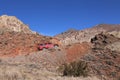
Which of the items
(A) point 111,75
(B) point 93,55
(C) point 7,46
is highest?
(C) point 7,46

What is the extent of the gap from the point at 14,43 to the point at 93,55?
52.4ft

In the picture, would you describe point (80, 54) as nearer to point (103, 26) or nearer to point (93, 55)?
point (93, 55)

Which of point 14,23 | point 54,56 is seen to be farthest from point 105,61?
point 14,23

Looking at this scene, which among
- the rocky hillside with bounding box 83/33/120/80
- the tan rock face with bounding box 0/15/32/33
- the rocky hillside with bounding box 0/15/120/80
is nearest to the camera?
the rocky hillside with bounding box 0/15/120/80

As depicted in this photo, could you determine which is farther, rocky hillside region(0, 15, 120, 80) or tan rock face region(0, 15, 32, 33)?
tan rock face region(0, 15, 32, 33)

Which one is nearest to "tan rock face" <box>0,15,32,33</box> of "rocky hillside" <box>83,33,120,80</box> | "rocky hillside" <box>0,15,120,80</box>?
"rocky hillside" <box>0,15,120,80</box>

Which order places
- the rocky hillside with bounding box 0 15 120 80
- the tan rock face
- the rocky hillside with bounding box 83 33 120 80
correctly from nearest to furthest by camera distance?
the rocky hillside with bounding box 0 15 120 80, the rocky hillside with bounding box 83 33 120 80, the tan rock face

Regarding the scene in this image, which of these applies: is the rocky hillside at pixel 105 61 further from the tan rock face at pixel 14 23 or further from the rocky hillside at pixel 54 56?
the tan rock face at pixel 14 23

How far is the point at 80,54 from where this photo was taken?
101 feet

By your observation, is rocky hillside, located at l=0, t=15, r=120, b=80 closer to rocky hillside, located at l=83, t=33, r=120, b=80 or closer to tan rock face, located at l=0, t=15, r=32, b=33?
rocky hillside, located at l=83, t=33, r=120, b=80

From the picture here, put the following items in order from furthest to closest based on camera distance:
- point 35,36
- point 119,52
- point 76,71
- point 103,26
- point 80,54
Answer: point 103,26 → point 35,36 → point 80,54 → point 119,52 → point 76,71

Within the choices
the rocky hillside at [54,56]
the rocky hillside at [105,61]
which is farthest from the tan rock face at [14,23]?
the rocky hillside at [105,61]

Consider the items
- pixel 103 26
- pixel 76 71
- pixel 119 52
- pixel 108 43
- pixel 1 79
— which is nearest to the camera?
pixel 1 79

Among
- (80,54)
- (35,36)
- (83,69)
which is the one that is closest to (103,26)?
(35,36)
